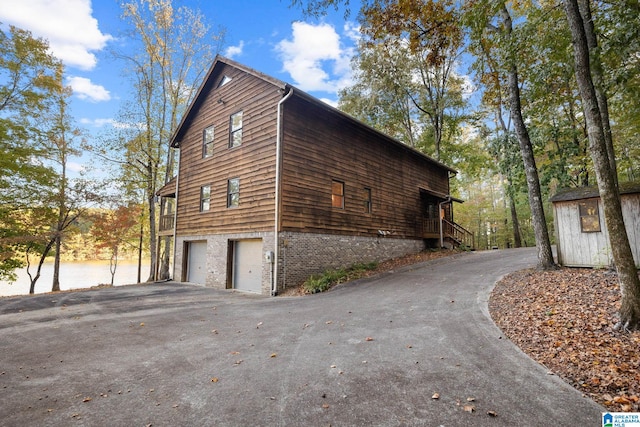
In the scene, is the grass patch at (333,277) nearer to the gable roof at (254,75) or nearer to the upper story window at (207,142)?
the gable roof at (254,75)

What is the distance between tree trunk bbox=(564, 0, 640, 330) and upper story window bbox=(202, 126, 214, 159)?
45.0 ft

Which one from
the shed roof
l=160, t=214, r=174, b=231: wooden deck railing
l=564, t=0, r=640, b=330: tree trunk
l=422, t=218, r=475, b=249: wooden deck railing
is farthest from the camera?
l=422, t=218, r=475, b=249: wooden deck railing

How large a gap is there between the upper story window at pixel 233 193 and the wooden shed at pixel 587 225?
11.9m

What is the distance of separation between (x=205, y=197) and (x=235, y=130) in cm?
373

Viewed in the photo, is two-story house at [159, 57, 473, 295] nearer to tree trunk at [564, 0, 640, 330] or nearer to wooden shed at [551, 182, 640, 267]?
wooden shed at [551, 182, 640, 267]

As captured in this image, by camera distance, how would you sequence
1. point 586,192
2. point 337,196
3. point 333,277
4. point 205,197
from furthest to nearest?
point 205,197 → point 337,196 → point 333,277 → point 586,192

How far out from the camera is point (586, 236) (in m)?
→ 9.13

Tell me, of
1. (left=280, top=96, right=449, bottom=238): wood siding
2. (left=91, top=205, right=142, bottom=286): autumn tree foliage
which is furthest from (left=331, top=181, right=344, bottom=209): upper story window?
(left=91, top=205, right=142, bottom=286): autumn tree foliage

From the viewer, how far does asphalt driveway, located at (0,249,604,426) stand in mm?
2963

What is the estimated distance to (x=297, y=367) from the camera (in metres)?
4.12

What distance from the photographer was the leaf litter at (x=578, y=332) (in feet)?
11.0

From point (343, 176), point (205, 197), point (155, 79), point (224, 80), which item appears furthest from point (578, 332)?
point (155, 79)

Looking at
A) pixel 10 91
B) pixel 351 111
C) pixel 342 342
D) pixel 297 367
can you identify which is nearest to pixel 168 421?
pixel 297 367

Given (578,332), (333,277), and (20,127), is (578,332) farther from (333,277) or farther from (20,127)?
(20,127)
